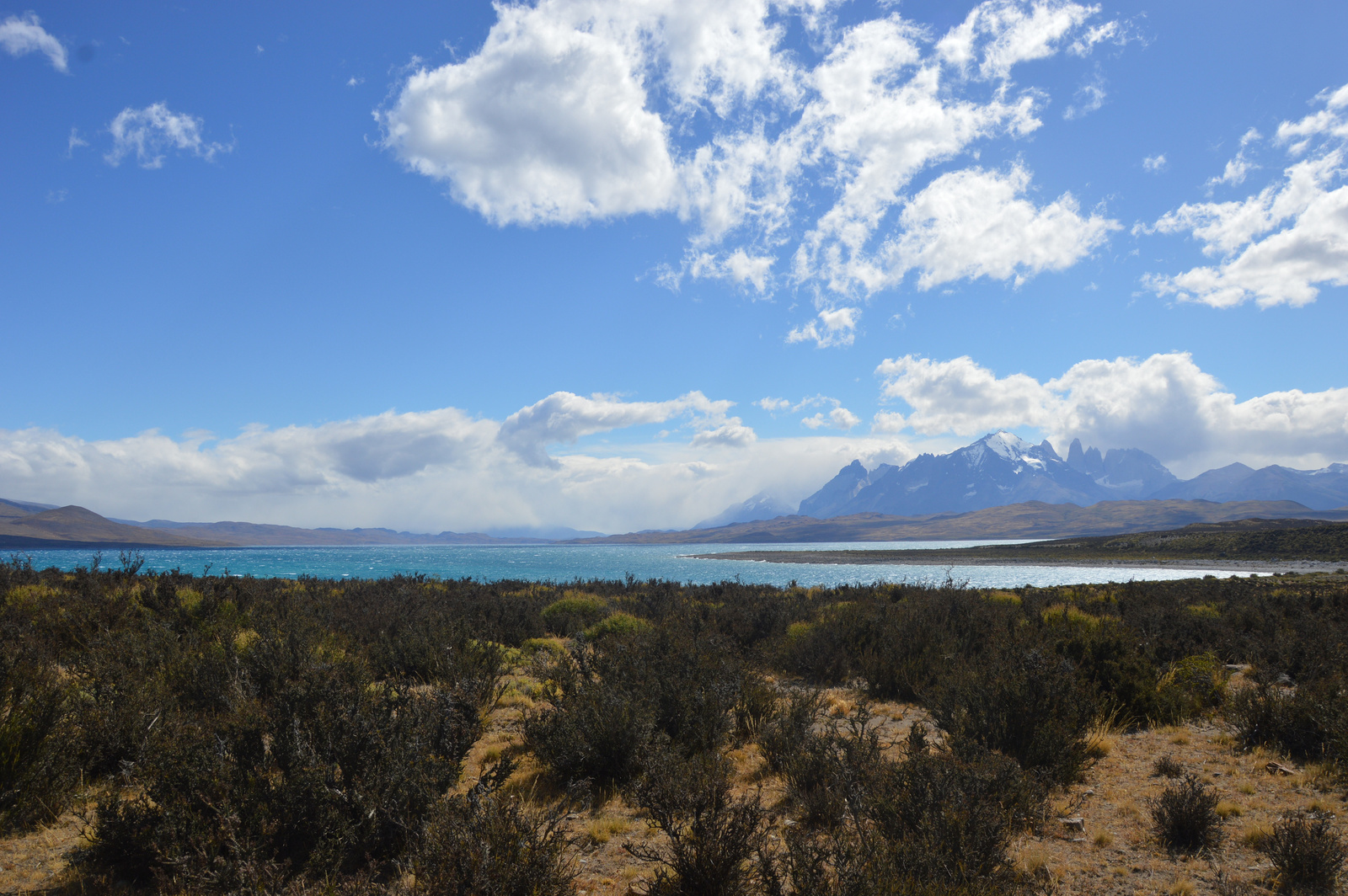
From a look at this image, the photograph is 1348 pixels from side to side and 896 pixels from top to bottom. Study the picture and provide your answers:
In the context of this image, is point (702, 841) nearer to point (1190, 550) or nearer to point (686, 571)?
point (686, 571)

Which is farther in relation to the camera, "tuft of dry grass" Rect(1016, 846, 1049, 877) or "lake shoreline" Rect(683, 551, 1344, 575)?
"lake shoreline" Rect(683, 551, 1344, 575)

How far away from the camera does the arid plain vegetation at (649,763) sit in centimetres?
387

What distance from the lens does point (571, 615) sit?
55.2 feet

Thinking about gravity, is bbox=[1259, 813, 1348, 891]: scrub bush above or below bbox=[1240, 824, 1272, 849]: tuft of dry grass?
above

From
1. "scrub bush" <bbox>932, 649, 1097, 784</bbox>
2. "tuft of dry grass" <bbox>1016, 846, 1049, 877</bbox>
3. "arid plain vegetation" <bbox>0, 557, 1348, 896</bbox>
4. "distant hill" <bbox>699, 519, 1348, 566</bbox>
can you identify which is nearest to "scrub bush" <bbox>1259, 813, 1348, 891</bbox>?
"arid plain vegetation" <bbox>0, 557, 1348, 896</bbox>

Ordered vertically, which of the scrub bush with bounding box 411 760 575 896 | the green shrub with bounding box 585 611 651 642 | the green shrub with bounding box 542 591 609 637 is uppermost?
the scrub bush with bounding box 411 760 575 896

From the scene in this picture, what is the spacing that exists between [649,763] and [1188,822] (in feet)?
14.9

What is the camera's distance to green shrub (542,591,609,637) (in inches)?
632

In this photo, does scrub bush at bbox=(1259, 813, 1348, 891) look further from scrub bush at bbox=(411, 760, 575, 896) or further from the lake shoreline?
the lake shoreline

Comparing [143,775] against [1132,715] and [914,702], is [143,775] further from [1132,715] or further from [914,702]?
[1132,715]

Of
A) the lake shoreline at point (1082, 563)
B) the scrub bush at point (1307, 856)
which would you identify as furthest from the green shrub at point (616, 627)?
the lake shoreline at point (1082, 563)

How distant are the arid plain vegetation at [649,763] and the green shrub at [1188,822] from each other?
0.02 meters

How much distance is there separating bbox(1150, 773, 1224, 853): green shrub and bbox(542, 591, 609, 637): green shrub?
483 inches

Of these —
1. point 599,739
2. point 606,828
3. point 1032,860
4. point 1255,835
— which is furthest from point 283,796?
point 1255,835
